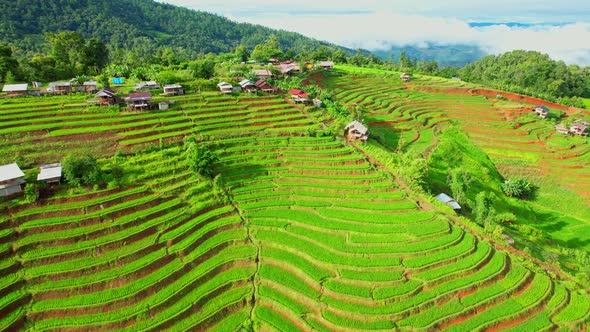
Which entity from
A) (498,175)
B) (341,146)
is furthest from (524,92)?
(341,146)

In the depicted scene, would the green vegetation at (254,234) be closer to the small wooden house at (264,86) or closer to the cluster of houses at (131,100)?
the cluster of houses at (131,100)

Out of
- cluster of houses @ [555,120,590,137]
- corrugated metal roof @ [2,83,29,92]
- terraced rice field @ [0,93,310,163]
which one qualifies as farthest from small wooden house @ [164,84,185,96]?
cluster of houses @ [555,120,590,137]

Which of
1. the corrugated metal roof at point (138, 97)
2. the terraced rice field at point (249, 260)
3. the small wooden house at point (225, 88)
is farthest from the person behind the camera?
the small wooden house at point (225, 88)

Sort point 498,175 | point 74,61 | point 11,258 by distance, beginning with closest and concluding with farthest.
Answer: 1. point 11,258
2. point 498,175
3. point 74,61

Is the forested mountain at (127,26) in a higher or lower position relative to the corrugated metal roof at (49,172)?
higher

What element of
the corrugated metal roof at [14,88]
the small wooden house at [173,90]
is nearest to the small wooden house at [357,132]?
the small wooden house at [173,90]

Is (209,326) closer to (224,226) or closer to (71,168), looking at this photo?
(224,226)

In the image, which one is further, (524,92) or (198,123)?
(524,92)
